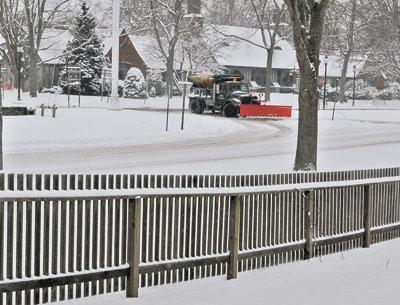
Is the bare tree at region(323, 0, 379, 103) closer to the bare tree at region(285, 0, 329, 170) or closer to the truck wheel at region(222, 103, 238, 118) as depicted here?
the truck wheel at region(222, 103, 238, 118)

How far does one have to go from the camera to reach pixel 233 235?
30.4 feet

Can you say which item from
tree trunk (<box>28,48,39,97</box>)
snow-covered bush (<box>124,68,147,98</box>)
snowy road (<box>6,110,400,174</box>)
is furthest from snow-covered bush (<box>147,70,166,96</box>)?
snowy road (<box>6,110,400,174</box>)

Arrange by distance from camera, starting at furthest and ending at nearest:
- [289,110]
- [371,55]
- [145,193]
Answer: [371,55]
[289,110]
[145,193]

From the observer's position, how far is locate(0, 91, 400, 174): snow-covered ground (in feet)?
70.1

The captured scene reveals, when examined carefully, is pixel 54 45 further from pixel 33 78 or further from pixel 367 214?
pixel 367 214

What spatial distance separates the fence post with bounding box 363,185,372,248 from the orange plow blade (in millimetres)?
34119

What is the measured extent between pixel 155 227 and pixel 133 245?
442 millimetres

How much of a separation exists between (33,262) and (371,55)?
75.6 meters

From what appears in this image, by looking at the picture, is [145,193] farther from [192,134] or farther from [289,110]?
[289,110]

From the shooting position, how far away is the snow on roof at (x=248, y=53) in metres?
90.4

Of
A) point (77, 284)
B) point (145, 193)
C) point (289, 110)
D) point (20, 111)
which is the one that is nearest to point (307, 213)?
point (145, 193)

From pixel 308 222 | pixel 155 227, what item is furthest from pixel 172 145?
pixel 155 227

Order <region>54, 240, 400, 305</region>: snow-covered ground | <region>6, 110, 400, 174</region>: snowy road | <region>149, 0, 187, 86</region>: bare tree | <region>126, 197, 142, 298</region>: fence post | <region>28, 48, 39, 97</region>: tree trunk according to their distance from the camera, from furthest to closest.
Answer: <region>149, 0, 187, 86</region>: bare tree → <region>28, 48, 39, 97</region>: tree trunk → <region>6, 110, 400, 174</region>: snowy road → <region>126, 197, 142, 298</region>: fence post → <region>54, 240, 400, 305</region>: snow-covered ground

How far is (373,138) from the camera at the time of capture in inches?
1310
